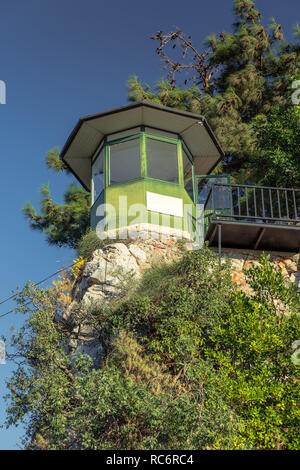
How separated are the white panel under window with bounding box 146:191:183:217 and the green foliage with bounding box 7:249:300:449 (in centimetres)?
232

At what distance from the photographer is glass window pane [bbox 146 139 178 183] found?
1304 centimetres

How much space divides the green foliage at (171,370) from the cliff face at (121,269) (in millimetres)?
283

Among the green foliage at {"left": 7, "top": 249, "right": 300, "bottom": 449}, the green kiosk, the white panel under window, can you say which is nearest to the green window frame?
the green kiosk

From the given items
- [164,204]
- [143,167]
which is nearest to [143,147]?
[143,167]

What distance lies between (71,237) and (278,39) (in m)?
8.92

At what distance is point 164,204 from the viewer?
41.4ft

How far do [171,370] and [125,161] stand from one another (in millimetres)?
5648

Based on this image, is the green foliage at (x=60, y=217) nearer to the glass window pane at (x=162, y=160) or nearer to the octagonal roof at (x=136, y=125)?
the octagonal roof at (x=136, y=125)

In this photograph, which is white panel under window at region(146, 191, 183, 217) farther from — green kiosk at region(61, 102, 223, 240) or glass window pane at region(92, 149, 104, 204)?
glass window pane at region(92, 149, 104, 204)

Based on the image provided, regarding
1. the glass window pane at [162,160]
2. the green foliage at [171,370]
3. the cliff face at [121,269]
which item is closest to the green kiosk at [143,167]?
the glass window pane at [162,160]

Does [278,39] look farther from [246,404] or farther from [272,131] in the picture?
[246,404]

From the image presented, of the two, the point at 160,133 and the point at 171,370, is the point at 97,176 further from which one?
the point at 171,370

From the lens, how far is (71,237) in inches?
657

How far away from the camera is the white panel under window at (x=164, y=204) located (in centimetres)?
1248
